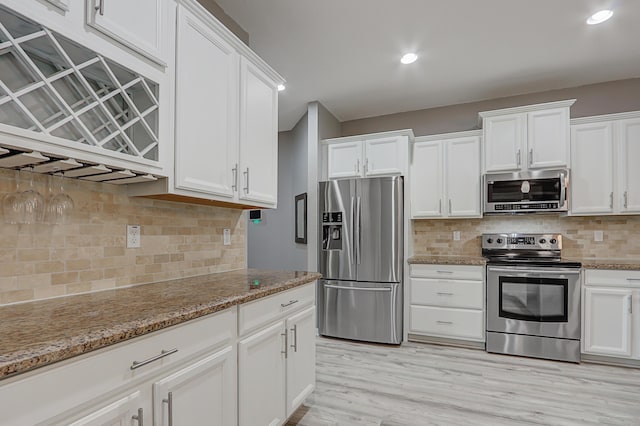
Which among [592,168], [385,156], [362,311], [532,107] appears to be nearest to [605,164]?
[592,168]

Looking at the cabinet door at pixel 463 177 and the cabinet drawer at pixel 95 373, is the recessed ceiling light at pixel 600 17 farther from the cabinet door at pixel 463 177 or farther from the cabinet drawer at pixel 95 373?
the cabinet drawer at pixel 95 373

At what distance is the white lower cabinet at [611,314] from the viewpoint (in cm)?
297

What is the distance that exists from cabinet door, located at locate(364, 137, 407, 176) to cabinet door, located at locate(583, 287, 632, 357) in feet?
6.95

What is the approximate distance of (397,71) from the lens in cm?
337

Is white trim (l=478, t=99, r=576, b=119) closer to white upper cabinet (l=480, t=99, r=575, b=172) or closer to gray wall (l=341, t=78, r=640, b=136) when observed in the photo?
white upper cabinet (l=480, t=99, r=575, b=172)

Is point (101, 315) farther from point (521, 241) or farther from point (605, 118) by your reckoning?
point (605, 118)

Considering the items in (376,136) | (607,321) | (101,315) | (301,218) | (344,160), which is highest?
(376,136)

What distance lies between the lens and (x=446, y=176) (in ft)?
12.7

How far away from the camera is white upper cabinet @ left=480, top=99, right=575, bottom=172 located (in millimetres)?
3338

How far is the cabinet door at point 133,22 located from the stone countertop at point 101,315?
1040mm

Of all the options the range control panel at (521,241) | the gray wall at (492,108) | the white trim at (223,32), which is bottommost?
the range control panel at (521,241)

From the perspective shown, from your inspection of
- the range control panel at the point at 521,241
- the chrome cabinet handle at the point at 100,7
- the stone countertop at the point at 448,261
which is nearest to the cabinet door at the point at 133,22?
the chrome cabinet handle at the point at 100,7

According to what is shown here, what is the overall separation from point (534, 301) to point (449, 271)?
80 cm

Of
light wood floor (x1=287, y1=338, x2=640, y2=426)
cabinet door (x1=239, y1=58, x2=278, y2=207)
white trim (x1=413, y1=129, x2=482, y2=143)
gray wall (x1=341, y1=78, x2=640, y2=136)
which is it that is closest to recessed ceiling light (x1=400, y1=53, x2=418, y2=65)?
white trim (x1=413, y1=129, x2=482, y2=143)
